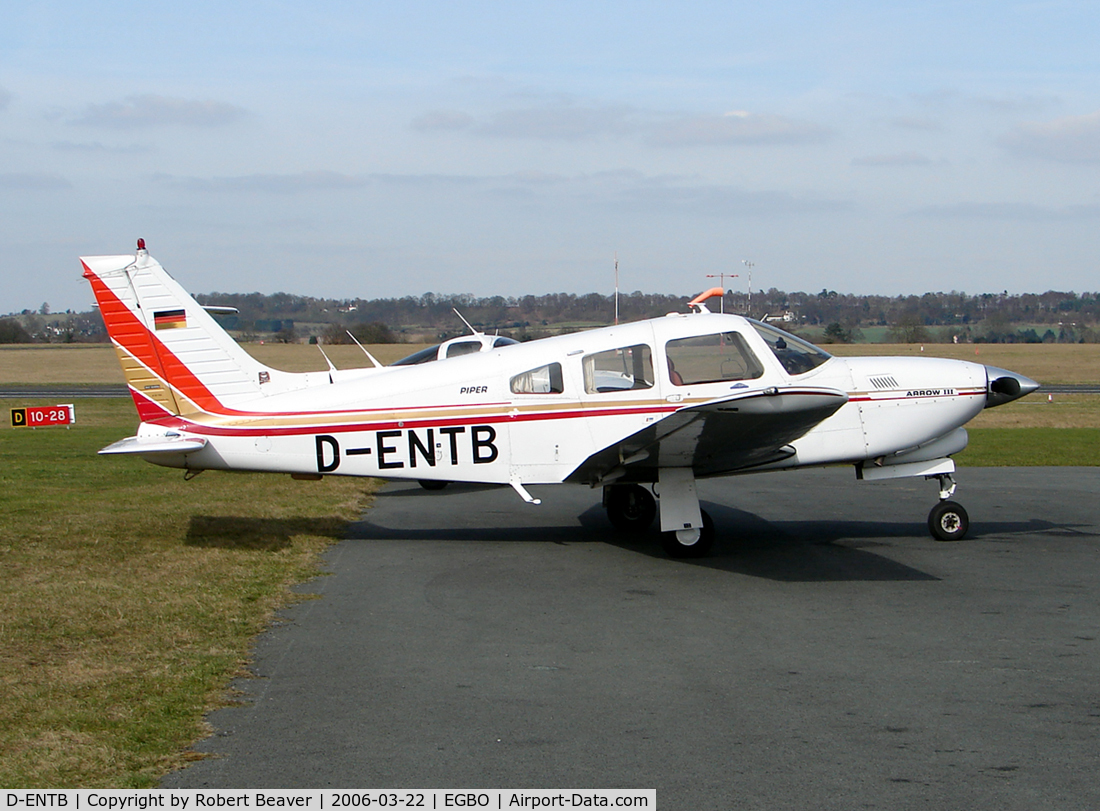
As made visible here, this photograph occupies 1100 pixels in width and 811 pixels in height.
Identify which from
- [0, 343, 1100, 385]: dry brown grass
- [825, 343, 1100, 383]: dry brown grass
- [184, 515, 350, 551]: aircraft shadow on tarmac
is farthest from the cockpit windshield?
[825, 343, 1100, 383]: dry brown grass

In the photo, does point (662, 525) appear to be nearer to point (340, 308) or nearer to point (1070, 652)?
point (1070, 652)

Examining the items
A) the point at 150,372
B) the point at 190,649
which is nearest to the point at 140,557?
the point at 150,372

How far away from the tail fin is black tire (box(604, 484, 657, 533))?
164 inches

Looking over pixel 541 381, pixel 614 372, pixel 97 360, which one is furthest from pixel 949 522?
pixel 97 360

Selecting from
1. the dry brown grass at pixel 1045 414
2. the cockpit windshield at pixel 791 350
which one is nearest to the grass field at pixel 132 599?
the cockpit windshield at pixel 791 350

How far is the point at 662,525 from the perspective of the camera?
9.60 meters

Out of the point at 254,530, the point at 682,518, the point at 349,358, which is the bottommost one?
the point at 254,530

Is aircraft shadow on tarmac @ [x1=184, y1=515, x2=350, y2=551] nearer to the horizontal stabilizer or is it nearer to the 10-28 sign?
the horizontal stabilizer

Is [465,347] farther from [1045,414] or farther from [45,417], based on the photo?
[1045,414]

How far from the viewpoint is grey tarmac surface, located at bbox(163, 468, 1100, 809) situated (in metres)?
4.62

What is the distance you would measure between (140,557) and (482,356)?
3844 mm

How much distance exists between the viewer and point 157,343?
1005cm

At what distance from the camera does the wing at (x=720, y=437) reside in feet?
26.2

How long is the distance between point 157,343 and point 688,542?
569cm
